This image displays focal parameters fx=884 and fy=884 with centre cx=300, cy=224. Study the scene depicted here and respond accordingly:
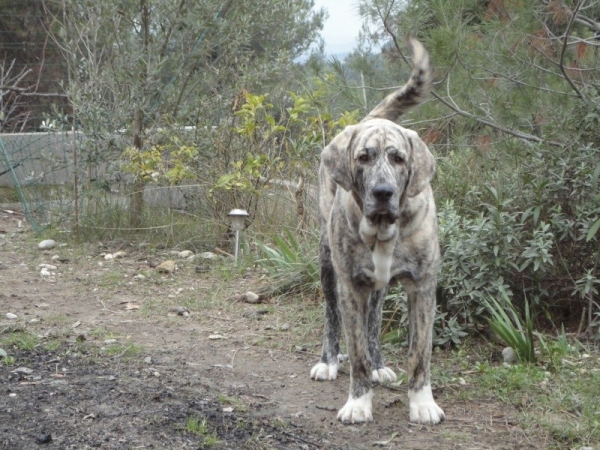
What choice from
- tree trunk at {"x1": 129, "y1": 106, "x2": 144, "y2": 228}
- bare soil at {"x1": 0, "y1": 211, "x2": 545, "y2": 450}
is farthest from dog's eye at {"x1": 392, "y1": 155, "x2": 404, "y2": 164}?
tree trunk at {"x1": 129, "y1": 106, "x2": 144, "y2": 228}

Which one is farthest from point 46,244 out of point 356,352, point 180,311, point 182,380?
point 356,352

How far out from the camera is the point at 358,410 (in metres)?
4.17

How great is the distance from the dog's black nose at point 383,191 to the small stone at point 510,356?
1598 mm

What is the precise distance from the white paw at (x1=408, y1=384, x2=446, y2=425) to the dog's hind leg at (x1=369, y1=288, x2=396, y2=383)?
1.86 ft

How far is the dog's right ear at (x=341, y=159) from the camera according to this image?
4023mm

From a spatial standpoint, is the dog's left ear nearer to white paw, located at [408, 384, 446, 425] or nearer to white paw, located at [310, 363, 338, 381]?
white paw, located at [408, 384, 446, 425]

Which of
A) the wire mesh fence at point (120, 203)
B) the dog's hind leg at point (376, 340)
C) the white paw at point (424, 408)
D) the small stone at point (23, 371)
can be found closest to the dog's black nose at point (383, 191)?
the white paw at point (424, 408)

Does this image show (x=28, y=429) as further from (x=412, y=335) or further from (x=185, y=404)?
(x=412, y=335)

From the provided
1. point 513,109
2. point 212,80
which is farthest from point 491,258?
point 212,80

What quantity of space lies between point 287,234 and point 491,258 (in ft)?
8.47

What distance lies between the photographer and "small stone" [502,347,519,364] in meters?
4.91

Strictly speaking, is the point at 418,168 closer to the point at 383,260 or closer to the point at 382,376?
the point at 383,260

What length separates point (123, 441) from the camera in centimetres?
351

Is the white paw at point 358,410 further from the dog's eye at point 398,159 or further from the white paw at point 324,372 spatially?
the dog's eye at point 398,159
